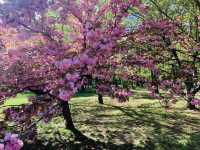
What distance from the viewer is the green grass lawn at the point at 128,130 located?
1305cm

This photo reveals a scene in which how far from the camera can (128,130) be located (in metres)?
15.3

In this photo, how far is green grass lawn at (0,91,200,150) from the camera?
13.0 meters

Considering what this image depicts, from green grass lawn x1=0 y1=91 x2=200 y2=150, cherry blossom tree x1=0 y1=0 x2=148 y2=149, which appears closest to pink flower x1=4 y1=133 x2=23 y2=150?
cherry blossom tree x1=0 y1=0 x2=148 y2=149

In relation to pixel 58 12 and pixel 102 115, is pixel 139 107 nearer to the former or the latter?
pixel 102 115

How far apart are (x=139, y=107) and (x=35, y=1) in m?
15.2

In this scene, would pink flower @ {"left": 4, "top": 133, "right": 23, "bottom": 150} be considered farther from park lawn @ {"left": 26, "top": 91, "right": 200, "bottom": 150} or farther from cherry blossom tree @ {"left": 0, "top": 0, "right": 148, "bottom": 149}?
park lawn @ {"left": 26, "top": 91, "right": 200, "bottom": 150}

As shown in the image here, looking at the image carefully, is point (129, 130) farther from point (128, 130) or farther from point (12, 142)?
point (12, 142)

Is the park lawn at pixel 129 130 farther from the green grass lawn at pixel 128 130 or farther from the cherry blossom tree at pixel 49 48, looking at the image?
the cherry blossom tree at pixel 49 48

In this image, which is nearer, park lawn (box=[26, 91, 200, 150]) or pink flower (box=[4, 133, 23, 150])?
pink flower (box=[4, 133, 23, 150])

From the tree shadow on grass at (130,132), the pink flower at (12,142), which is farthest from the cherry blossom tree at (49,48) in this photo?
the pink flower at (12,142)

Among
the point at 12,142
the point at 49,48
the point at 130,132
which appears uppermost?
the point at 49,48

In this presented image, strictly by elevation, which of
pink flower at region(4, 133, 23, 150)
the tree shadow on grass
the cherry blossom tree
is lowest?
the tree shadow on grass

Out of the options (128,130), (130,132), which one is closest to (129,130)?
(128,130)

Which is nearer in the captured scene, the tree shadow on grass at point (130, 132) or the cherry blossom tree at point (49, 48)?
the cherry blossom tree at point (49, 48)
